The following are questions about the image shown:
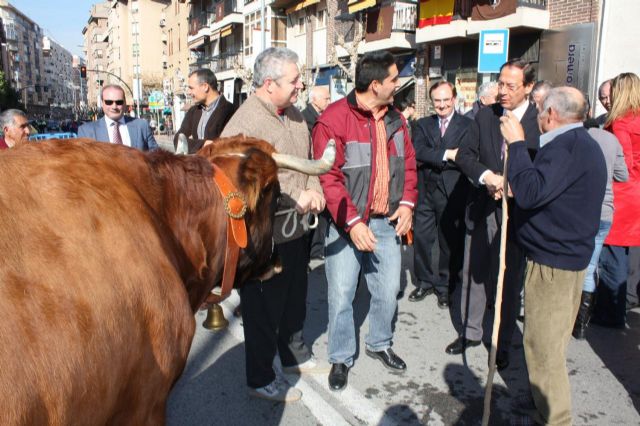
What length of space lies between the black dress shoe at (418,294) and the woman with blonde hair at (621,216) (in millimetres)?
1652

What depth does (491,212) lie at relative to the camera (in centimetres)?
425

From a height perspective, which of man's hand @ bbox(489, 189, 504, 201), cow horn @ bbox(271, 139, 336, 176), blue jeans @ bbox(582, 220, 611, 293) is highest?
cow horn @ bbox(271, 139, 336, 176)

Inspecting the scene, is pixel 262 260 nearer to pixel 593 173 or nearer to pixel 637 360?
pixel 593 173

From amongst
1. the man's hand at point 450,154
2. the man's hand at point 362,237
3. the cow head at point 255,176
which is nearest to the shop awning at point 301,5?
the man's hand at point 450,154

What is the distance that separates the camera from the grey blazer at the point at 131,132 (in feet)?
16.8

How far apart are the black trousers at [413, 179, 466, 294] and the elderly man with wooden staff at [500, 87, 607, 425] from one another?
7.84 ft

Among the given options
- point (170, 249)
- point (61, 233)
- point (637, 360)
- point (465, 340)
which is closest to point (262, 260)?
point (170, 249)

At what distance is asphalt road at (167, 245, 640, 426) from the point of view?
3.34 meters

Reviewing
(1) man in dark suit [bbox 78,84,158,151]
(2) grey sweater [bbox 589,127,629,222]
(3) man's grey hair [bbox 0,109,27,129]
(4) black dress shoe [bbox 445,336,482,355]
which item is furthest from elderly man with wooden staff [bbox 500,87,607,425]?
(3) man's grey hair [bbox 0,109,27,129]

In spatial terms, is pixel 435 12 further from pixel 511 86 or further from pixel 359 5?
pixel 511 86

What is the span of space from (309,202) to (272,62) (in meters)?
0.96

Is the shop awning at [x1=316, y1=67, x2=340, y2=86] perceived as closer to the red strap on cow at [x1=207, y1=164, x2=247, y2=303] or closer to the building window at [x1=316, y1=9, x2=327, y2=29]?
the building window at [x1=316, y1=9, x2=327, y2=29]

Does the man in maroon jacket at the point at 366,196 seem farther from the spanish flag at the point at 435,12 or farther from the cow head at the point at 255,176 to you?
the spanish flag at the point at 435,12

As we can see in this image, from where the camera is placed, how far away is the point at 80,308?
1354 millimetres
